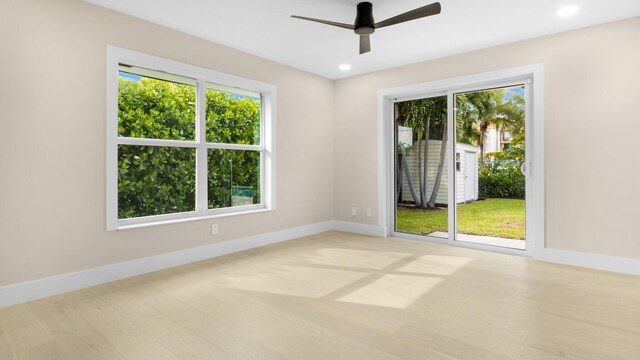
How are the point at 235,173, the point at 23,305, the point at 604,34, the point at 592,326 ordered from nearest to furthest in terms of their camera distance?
the point at 592,326, the point at 23,305, the point at 604,34, the point at 235,173

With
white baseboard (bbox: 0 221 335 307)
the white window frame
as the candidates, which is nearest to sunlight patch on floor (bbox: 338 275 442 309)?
white baseboard (bbox: 0 221 335 307)

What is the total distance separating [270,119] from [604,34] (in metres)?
3.81

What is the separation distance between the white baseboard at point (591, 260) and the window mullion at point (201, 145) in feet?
12.7

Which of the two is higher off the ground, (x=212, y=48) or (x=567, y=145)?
(x=212, y=48)

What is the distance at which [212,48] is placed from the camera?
13.2ft

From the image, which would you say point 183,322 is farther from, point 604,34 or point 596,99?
point 604,34

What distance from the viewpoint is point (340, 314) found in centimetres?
248

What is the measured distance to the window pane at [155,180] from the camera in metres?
3.40

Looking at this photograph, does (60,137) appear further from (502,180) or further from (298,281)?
(502,180)

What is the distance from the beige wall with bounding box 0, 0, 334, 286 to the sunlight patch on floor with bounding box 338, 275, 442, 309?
2041 millimetres

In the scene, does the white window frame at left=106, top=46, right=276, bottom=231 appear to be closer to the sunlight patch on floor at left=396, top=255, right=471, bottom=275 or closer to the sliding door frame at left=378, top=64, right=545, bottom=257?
the sliding door frame at left=378, top=64, right=545, bottom=257

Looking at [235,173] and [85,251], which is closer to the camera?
[85,251]

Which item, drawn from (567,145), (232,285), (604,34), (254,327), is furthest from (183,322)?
(604,34)

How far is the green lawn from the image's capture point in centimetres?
421
